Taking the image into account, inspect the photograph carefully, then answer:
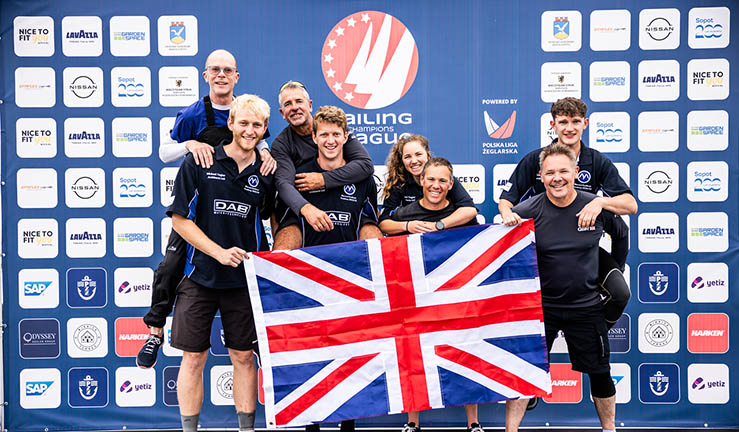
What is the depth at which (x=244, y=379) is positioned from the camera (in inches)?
111

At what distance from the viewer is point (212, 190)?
8.70ft

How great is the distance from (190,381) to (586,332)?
2091 millimetres

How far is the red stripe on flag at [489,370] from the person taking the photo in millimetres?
2832

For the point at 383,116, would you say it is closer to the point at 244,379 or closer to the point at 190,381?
the point at 244,379

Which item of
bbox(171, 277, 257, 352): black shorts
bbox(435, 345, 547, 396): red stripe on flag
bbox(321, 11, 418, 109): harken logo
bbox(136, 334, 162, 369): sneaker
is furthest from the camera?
bbox(321, 11, 418, 109): harken logo

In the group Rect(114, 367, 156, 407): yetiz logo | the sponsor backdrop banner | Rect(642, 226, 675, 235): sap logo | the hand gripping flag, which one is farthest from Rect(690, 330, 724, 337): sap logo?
Rect(114, 367, 156, 407): yetiz logo

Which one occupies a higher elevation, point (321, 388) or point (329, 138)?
point (329, 138)

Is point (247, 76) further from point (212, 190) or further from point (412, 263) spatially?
point (412, 263)

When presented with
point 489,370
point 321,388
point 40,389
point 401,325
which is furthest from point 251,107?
point 40,389

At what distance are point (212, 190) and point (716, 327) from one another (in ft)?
11.2

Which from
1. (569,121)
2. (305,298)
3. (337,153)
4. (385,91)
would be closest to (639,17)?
(569,121)

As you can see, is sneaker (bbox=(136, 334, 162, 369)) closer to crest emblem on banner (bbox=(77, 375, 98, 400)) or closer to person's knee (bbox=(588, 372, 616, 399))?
crest emblem on banner (bbox=(77, 375, 98, 400))

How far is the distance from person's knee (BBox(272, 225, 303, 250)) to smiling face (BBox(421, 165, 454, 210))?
729 mm

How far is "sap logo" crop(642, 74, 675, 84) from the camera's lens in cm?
357
